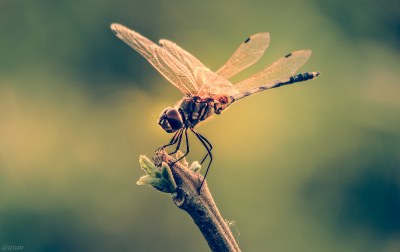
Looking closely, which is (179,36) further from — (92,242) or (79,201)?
(92,242)

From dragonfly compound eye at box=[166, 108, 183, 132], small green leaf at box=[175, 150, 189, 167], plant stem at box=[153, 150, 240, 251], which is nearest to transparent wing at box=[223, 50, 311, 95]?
dragonfly compound eye at box=[166, 108, 183, 132]

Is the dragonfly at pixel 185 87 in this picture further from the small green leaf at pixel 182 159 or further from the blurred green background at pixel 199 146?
the blurred green background at pixel 199 146

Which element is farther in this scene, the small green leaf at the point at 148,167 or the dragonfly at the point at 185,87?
the dragonfly at the point at 185,87

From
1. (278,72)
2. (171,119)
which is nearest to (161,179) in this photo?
(171,119)

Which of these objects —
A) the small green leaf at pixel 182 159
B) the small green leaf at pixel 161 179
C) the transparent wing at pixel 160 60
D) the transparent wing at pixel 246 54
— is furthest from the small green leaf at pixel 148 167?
the transparent wing at pixel 246 54

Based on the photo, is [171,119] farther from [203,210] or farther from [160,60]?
[203,210]
